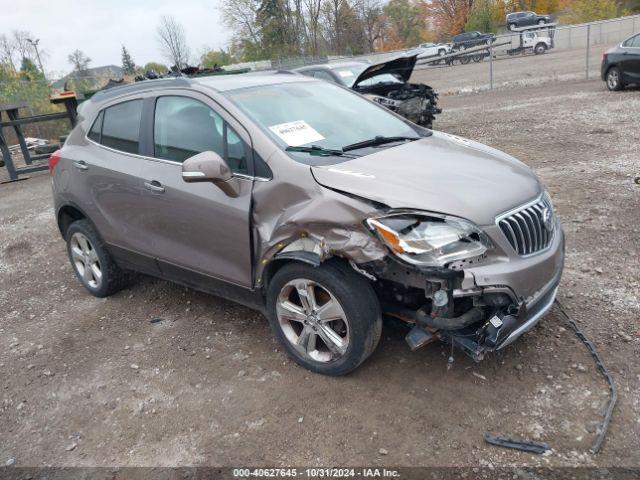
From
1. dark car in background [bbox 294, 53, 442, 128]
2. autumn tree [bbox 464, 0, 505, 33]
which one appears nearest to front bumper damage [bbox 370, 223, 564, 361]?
dark car in background [bbox 294, 53, 442, 128]

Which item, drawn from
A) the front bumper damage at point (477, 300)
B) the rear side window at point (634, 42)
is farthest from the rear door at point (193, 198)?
the rear side window at point (634, 42)

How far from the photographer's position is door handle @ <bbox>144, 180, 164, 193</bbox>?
3855 mm

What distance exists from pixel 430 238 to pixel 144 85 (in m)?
2.75

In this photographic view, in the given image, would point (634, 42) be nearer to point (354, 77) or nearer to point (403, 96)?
point (403, 96)

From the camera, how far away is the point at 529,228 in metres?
3.02

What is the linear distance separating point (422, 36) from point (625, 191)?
208 feet

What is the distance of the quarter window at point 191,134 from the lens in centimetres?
349

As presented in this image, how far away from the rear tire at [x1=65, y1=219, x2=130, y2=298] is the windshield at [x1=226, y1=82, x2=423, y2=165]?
199 centimetres

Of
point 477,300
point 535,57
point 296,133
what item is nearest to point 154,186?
point 296,133

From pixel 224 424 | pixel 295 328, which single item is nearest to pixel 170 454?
pixel 224 424

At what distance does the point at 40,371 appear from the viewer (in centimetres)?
392

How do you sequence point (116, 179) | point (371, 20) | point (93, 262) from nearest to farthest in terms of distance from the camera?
1. point (116, 179)
2. point (93, 262)
3. point (371, 20)

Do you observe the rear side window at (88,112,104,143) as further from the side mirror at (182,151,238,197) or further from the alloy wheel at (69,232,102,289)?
the side mirror at (182,151,238,197)

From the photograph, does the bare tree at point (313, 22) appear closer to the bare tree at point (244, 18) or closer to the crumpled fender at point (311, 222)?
the bare tree at point (244, 18)
